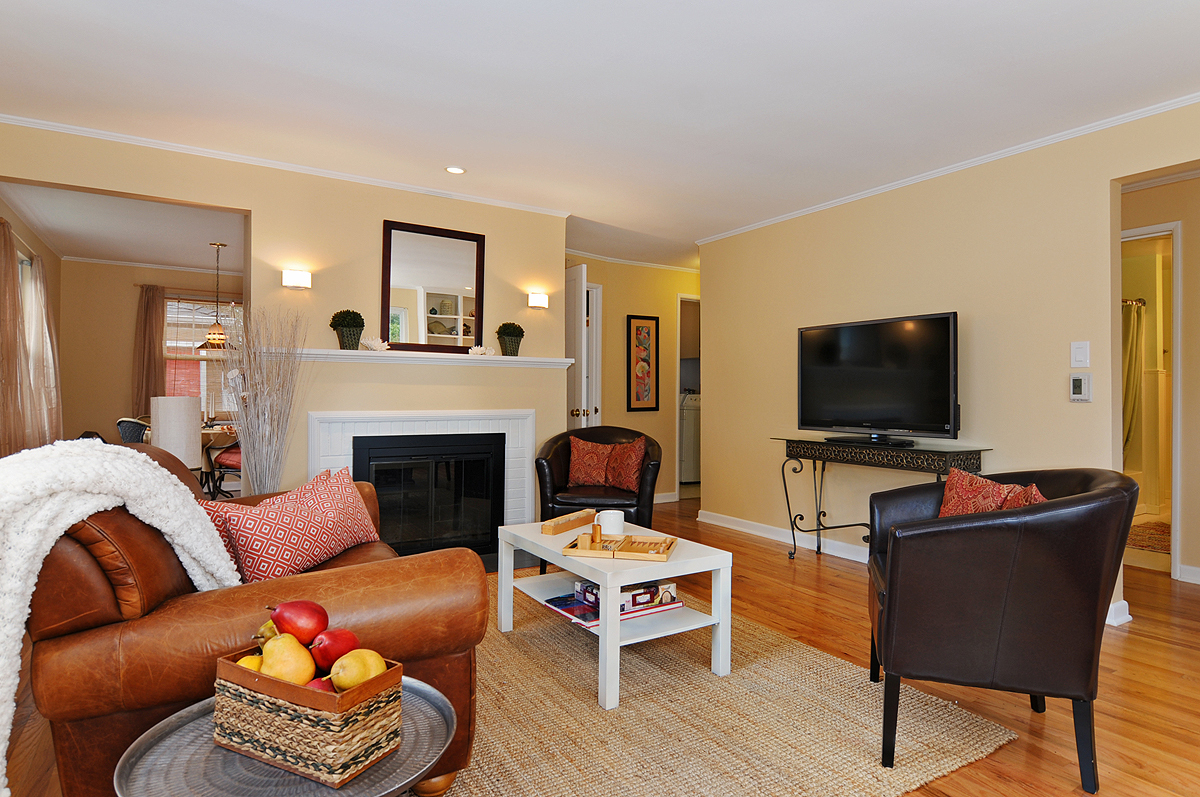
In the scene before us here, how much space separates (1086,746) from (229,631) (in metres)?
2.18

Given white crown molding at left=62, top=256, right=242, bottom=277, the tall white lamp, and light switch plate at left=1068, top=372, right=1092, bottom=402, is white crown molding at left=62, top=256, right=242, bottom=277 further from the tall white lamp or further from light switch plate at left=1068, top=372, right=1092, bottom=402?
light switch plate at left=1068, top=372, right=1092, bottom=402

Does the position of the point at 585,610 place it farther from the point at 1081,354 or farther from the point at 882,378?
the point at 1081,354

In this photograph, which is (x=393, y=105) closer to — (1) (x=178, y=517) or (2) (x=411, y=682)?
(1) (x=178, y=517)

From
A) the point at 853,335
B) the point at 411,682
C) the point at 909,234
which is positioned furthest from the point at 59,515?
the point at 909,234

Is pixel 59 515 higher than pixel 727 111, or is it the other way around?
pixel 727 111

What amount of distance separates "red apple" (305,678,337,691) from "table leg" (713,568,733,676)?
1.79m

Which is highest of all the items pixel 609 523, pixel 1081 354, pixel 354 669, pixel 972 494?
pixel 1081 354

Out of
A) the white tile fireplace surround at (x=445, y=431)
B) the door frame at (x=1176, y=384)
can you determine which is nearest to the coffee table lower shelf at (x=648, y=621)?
the white tile fireplace surround at (x=445, y=431)

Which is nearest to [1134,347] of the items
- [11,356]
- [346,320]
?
[346,320]

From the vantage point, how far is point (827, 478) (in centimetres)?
471

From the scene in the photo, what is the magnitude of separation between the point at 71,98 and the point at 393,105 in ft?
4.80

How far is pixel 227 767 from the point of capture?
1102mm

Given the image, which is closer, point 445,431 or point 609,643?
point 609,643

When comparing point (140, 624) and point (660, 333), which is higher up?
point (660, 333)
